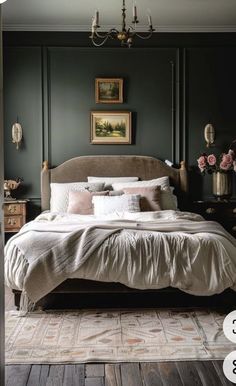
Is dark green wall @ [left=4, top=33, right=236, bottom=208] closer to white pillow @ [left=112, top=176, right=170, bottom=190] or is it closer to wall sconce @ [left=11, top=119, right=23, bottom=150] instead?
wall sconce @ [left=11, top=119, right=23, bottom=150]

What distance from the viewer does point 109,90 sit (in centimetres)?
623

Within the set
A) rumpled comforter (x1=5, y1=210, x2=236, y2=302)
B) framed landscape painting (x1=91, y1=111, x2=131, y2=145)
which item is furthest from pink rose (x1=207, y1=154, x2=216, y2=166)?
rumpled comforter (x1=5, y1=210, x2=236, y2=302)

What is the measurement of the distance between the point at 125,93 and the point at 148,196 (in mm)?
1503

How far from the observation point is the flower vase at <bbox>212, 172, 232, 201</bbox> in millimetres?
6102

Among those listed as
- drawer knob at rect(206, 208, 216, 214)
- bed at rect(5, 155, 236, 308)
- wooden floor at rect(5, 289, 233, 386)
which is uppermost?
drawer knob at rect(206, 208, 216, 214)

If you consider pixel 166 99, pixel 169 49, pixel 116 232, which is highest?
pixel 169 49

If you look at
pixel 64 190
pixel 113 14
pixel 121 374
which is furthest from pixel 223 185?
pixel 121 374

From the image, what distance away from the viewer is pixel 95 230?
4.10m

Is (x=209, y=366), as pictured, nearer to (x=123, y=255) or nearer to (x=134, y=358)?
(x=134, y=358)

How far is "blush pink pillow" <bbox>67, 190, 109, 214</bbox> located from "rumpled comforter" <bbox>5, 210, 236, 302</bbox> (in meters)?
1.44

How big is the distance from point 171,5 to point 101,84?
1.36 m

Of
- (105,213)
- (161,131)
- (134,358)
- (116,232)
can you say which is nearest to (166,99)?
(161,131)

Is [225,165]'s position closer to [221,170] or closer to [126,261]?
[221,170]

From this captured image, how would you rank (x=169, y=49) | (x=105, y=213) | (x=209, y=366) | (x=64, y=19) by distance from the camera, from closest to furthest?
(x=209, y=366) → (x=105, y=213) → (x=64, y=19) → (x=169, y=49)
